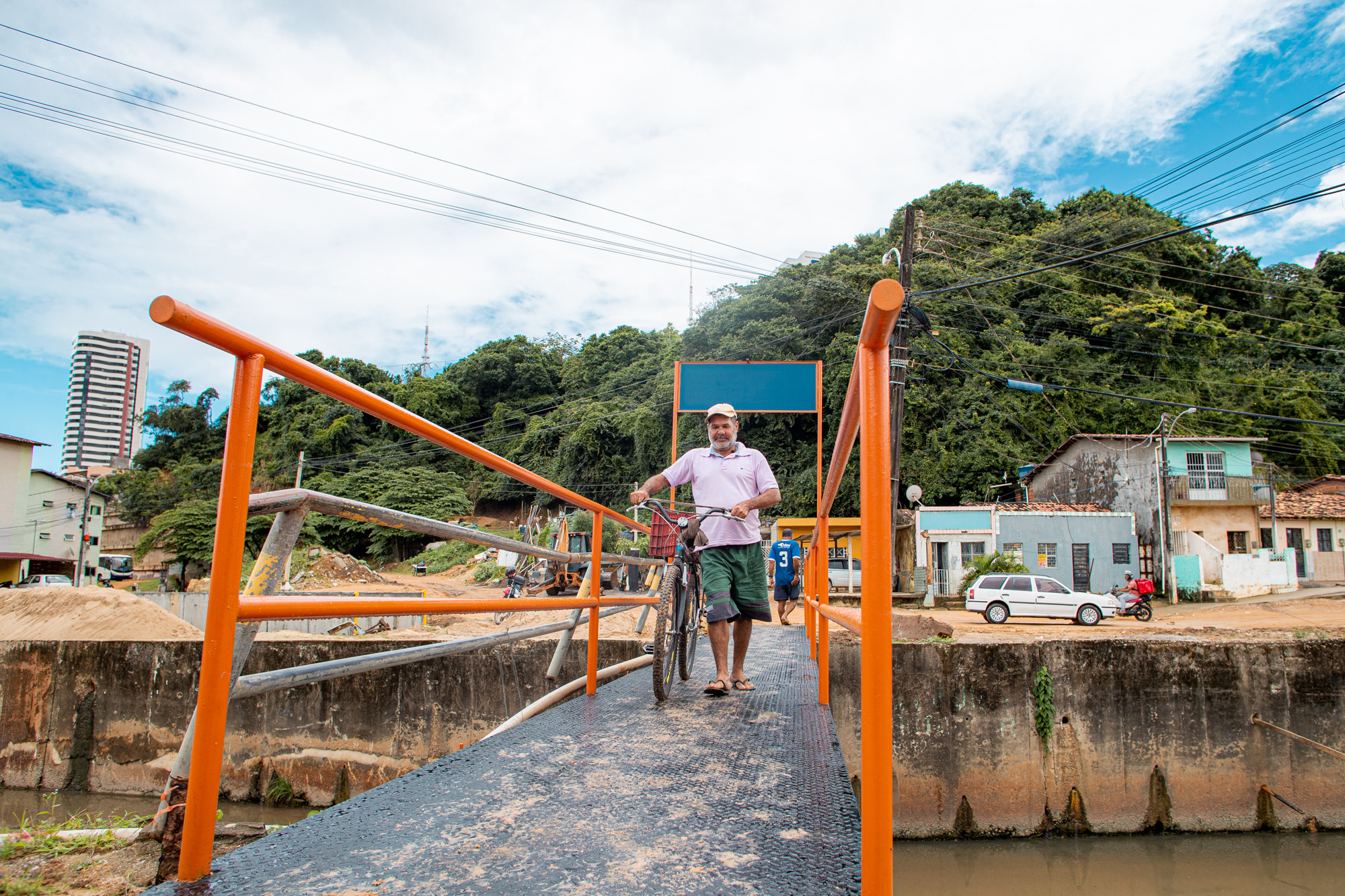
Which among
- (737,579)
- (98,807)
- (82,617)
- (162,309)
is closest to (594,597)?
(737,579)

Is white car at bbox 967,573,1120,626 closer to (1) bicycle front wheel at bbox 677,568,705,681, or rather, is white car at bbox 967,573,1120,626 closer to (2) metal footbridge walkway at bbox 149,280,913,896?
(1) bicycle front wheel at bbox 677,568,705,681

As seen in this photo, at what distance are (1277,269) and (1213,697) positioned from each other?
138ft

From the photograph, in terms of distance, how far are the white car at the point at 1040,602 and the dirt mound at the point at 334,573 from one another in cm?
1821

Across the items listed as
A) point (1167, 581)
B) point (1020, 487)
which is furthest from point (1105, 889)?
point (1020, 487)

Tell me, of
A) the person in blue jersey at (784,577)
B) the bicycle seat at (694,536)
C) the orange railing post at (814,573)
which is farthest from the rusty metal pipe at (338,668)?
the person in blue jersey at (784,577)

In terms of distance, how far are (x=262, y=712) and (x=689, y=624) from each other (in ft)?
14.0

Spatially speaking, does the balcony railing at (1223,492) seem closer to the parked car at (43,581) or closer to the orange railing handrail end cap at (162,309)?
the orange railing handrail end cap at (162,309)

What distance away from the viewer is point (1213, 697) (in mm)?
5844

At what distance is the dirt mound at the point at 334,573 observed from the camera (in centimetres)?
2257

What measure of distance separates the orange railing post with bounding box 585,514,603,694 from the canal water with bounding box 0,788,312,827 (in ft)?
11.6

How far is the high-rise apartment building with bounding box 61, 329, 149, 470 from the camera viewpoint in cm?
16012

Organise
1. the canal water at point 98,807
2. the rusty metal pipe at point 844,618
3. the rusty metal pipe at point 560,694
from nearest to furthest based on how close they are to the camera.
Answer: the rusty metal pipe at point 844,618, the rusty metal pipe at point 560,694, the canal water at point 98,807

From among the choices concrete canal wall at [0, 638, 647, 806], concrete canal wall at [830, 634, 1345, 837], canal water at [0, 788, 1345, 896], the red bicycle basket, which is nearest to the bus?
concrete canal wall at [0, 638, 647, 806]

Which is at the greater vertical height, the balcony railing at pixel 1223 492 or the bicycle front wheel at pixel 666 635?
the balcony railing at pixel 1223 492
